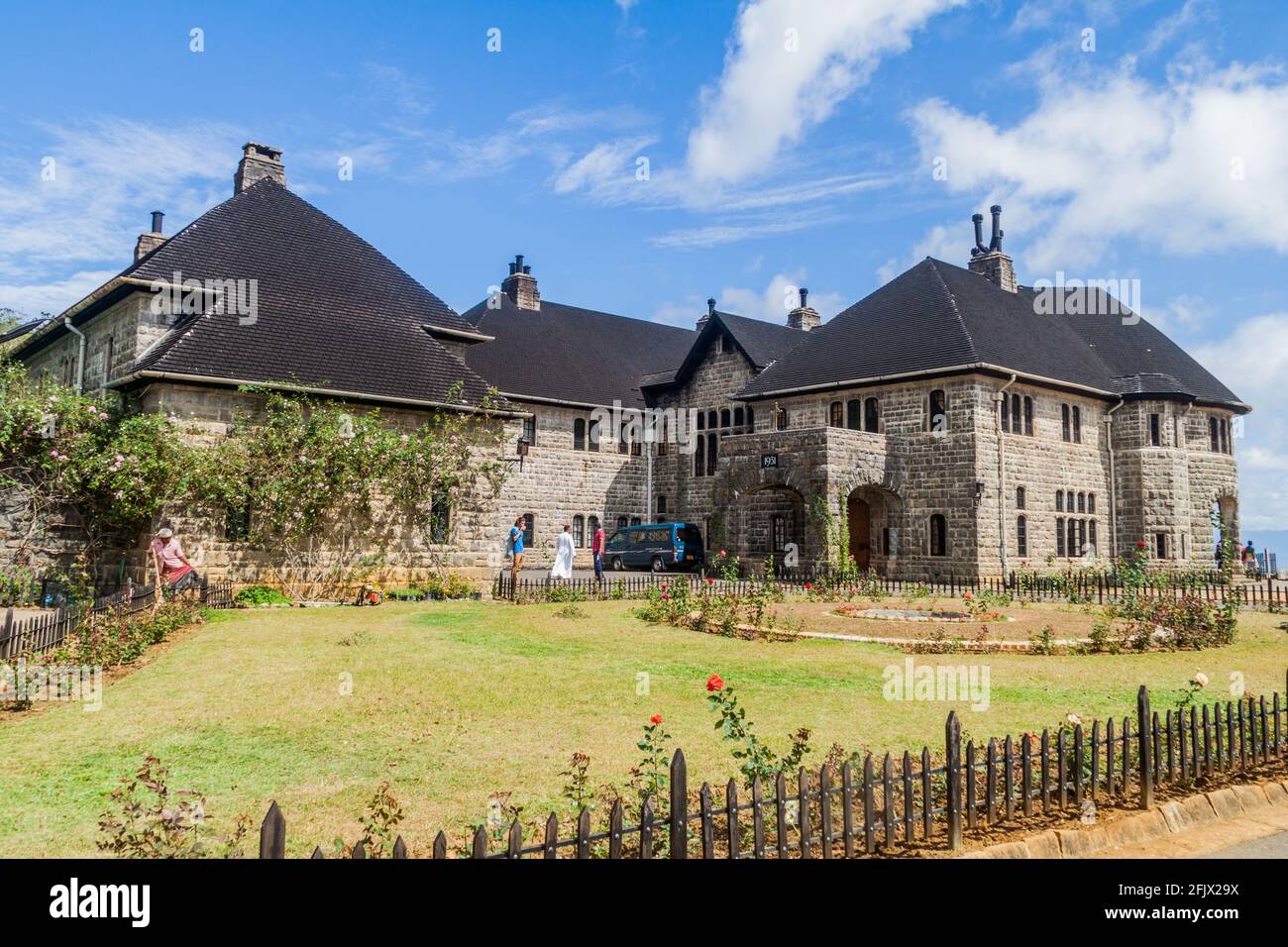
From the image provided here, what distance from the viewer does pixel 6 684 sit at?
32.2 ft

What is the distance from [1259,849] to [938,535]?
24.0 metres

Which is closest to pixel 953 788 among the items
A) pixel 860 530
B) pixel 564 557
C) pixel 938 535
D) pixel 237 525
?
pixel 237 525

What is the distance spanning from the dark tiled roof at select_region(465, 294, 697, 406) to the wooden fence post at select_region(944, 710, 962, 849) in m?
31.2

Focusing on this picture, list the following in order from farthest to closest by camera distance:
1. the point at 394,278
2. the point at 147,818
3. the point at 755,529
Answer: the point at 755,529 < the point at 394,278 < the point at 147,818

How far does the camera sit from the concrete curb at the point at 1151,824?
17.8ft

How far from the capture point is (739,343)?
3659 centimetres

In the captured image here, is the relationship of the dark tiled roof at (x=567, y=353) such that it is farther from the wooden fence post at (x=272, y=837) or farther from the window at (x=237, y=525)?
the wooden fence post at (x=272, y=837)

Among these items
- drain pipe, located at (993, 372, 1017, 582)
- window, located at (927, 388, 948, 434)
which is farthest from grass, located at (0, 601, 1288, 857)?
window, located at (927, 388, 948, 434)

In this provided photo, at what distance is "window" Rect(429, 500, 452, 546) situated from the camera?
22.0 m

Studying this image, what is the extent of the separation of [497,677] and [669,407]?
1171 inches

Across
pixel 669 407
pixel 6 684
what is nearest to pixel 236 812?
pixel 6 684

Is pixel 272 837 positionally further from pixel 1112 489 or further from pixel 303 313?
pixel 1112 489
